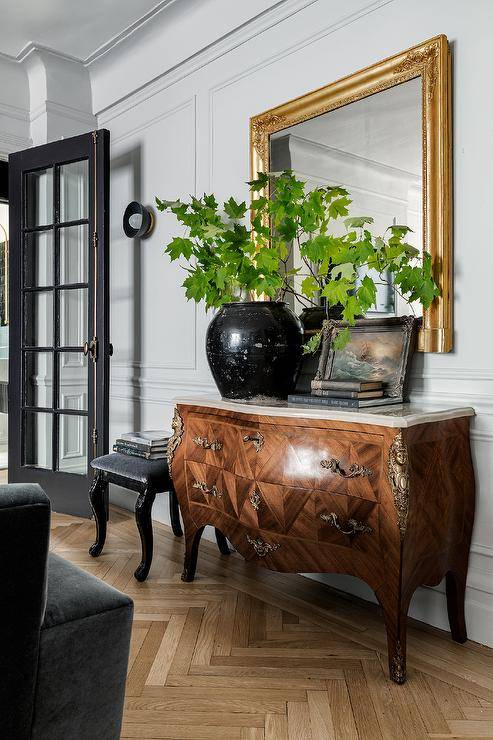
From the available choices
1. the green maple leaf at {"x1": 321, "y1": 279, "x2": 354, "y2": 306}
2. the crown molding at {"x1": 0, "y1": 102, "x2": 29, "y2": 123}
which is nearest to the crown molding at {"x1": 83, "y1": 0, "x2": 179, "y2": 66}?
the crown molding at {"x1": 0, "y1": 102, "x2": 29, "y2": 123}

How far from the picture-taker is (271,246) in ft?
9.78

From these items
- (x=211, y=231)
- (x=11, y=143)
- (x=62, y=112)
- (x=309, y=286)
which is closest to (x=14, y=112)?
(x=11, y=143)

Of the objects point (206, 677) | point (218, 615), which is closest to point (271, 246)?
point (218, 615)

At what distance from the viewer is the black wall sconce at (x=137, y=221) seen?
390 cm

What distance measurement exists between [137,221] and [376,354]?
224 centimetres

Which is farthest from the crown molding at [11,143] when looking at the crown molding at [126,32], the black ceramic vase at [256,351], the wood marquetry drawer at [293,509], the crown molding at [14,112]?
the wood marquetry drawer at [293,509]

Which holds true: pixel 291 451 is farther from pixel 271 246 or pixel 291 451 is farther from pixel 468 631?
pixel 271 246

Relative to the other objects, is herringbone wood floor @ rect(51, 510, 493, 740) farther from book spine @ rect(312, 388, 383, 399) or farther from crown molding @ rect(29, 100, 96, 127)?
crown molding @ rect(29, 100, 96, 127)

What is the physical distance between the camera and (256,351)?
2.47 m

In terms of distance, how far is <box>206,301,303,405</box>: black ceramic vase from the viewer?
8.13 feet

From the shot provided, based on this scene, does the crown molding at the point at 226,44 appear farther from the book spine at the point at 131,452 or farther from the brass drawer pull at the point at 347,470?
the book spine at the point at 131,452

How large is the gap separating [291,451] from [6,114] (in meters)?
3.53

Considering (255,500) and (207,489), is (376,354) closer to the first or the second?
(255,500)

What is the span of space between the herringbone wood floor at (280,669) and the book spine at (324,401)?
0.86 meters
